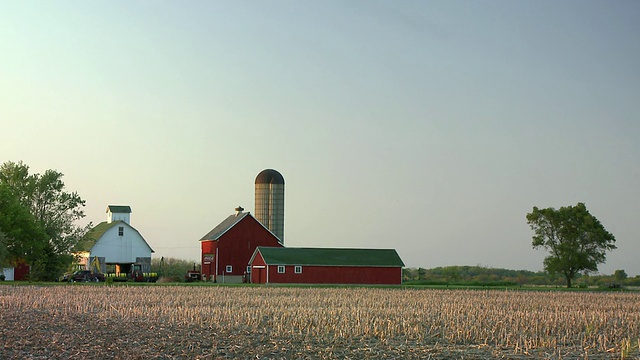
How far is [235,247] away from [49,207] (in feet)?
61.5

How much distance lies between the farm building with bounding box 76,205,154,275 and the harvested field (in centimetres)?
5236

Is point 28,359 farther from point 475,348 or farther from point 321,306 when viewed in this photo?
point 321,306


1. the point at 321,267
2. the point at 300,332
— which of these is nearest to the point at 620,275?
the point at 321,267

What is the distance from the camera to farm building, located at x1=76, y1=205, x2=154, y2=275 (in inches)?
3467

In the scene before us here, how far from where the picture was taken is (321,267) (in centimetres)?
7881

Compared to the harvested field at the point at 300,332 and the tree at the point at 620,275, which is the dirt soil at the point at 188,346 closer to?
the harvested field at the point at 300,332

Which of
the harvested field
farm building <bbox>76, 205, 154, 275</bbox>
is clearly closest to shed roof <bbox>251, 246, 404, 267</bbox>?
farm building <bbox>76, 205, 154, 275</bbox>

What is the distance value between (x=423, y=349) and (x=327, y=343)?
8.83 ft

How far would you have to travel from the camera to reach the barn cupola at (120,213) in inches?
3629

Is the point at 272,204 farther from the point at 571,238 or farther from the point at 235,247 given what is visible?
the point at 571,238

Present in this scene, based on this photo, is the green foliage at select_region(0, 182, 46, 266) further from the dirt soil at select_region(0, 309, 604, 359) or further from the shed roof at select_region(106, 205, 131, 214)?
the dirt soil at select_region(0, 309, 604, 359)

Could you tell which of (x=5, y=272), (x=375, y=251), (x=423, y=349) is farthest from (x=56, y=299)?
(x=375, y=251)

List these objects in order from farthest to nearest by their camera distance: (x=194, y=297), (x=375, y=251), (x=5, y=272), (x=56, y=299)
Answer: (x=375, y=251) → (x=5, y=272) → (x=194, y=297) → (x=56, y=299)

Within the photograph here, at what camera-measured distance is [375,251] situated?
83.0 m
